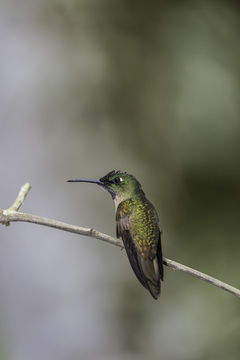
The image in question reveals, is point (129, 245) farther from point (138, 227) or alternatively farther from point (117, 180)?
point (117, 180)

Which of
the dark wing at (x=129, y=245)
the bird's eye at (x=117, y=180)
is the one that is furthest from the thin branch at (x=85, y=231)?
the bird's eye at (x=117, y=180)

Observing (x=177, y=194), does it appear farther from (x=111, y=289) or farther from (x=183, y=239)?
(x=111, y=289)

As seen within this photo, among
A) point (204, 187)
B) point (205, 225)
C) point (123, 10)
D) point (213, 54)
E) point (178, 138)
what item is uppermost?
point (123, 10)

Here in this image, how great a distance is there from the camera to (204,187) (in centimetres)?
286

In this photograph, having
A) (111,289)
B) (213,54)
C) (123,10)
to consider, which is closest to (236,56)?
(213,54)

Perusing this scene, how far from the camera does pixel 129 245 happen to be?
0.89 m

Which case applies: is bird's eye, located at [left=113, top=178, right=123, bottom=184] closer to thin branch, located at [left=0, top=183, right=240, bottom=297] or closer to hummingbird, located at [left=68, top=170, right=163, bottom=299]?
hummingbird, located at [left=68, top=170, right=163, bottom=299]

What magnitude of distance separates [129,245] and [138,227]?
6 centimetres

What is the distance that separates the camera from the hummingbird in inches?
31.0

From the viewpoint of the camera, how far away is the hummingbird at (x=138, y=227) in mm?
787

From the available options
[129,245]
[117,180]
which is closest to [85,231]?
[129,245]

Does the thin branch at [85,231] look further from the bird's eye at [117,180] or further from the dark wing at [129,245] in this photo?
the bird's eye at [117,180]

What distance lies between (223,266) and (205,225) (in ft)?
0.82

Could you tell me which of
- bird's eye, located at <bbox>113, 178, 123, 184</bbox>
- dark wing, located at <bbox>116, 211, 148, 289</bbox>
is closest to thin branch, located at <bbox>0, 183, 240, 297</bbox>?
dark wing, located at <bbox>116, 211, 148, 289</bbox>
